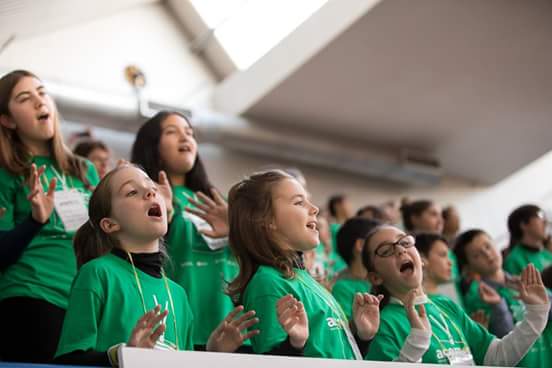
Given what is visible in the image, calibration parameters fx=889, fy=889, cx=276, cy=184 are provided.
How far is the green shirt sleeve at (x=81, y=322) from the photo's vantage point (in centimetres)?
232

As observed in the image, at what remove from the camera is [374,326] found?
2.62 metres

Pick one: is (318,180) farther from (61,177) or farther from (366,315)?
(366,315)

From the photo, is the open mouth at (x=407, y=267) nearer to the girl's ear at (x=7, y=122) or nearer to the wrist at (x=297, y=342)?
the wrist at (x=297, y=342)

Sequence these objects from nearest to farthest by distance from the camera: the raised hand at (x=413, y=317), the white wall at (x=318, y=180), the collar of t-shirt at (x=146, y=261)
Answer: the collar of t-shirt at (x=146, y=261) → the raised hand at (x=413, y=317) → the white wall at (x=318, y=180)

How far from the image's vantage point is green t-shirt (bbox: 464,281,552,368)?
132 inches

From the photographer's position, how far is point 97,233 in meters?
2.68

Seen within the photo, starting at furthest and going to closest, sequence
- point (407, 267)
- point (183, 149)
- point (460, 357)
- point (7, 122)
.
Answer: point (183, 149)
point (7, 122)
point (407, 267)
point (460, 357)

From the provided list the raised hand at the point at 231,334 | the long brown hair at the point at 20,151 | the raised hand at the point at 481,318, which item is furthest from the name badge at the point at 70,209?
the raised hand at the point at 481,318

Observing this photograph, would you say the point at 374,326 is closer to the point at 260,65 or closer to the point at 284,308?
the point at 284,308

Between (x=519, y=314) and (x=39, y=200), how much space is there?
7.09ft

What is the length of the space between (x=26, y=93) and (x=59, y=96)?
297 cm

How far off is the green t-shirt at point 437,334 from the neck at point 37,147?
1.37 m

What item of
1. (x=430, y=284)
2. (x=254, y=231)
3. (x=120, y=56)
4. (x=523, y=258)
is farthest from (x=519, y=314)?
(x=120, y=56)

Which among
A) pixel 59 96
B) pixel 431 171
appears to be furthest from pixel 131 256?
pixel 431 171
